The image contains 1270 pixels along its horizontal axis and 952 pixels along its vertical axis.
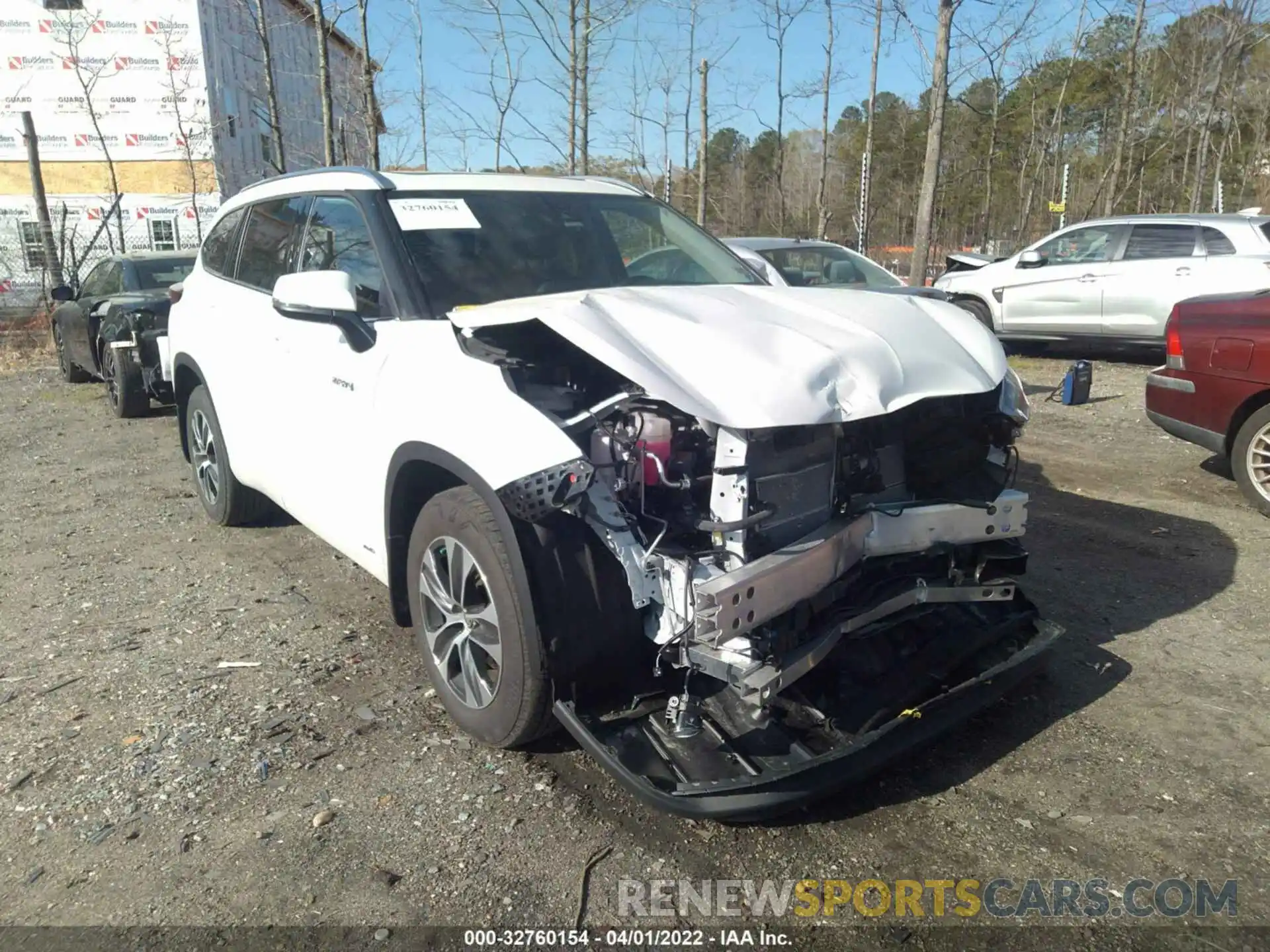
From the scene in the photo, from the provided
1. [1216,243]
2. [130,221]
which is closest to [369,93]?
[1216,243]

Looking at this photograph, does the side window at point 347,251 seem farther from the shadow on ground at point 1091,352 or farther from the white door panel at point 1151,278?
the shadow on ground at point 1091,352

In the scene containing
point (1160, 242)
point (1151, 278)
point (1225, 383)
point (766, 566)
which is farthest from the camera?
point (1160, 242)

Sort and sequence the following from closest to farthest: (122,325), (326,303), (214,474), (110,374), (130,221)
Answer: (326,303), (214,474), (122,325), (110,374), (130,221)

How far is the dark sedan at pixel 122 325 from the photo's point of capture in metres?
9.05

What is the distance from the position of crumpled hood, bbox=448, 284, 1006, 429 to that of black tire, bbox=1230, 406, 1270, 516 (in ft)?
10.4

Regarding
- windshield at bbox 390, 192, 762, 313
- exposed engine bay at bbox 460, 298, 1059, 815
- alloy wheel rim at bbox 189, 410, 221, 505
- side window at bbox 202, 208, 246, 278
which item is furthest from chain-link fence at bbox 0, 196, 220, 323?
exposed engine bay at bbox 460, 298, 1059, 815

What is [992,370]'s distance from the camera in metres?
3.27

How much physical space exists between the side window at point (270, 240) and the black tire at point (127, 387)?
4947mm

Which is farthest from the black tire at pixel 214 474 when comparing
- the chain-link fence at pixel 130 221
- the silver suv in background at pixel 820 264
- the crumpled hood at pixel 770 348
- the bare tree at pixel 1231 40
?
the chain-link fence at pixel 130 221

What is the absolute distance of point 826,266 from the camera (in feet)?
37.0

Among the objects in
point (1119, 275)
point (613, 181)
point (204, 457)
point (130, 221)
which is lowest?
point (204, 457)

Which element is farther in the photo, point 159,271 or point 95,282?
point 95,282

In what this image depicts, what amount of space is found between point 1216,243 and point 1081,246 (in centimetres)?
150

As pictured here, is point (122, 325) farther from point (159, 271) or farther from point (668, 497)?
Result: point (668, 497)
